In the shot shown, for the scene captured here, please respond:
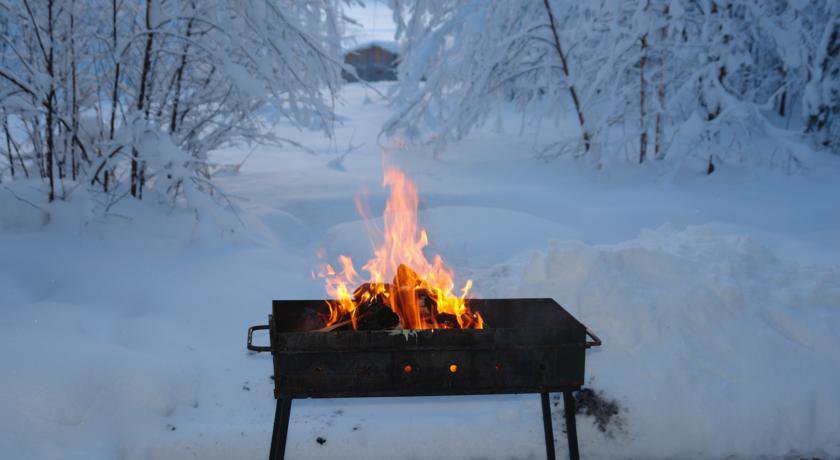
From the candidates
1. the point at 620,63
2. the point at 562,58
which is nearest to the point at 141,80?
the point at 562,58

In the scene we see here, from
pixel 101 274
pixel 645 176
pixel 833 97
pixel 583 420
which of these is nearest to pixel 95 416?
pixel 101 274

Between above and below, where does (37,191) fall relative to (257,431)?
above

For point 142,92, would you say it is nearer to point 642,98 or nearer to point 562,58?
point 562,58

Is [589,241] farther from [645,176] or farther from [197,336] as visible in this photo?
[197,336]

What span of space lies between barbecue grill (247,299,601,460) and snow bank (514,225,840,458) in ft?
4.11

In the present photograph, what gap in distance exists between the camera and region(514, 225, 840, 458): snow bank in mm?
3521

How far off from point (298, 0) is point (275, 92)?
190 centimetres

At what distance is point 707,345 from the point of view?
12.8 feet

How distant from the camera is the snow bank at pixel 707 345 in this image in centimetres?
352

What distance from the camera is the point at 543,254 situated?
489 centimetres

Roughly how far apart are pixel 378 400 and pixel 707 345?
2.00m

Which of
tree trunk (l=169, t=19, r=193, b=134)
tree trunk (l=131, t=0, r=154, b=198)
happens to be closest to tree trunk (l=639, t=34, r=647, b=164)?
tree trunk (l=169, t=19, r=193, b=134)

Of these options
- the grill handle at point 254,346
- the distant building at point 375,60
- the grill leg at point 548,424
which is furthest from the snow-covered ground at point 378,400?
the distant building at point 375,60

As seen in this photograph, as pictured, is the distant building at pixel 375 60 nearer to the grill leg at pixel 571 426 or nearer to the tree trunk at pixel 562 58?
the tree trunk at pixel 562 58
